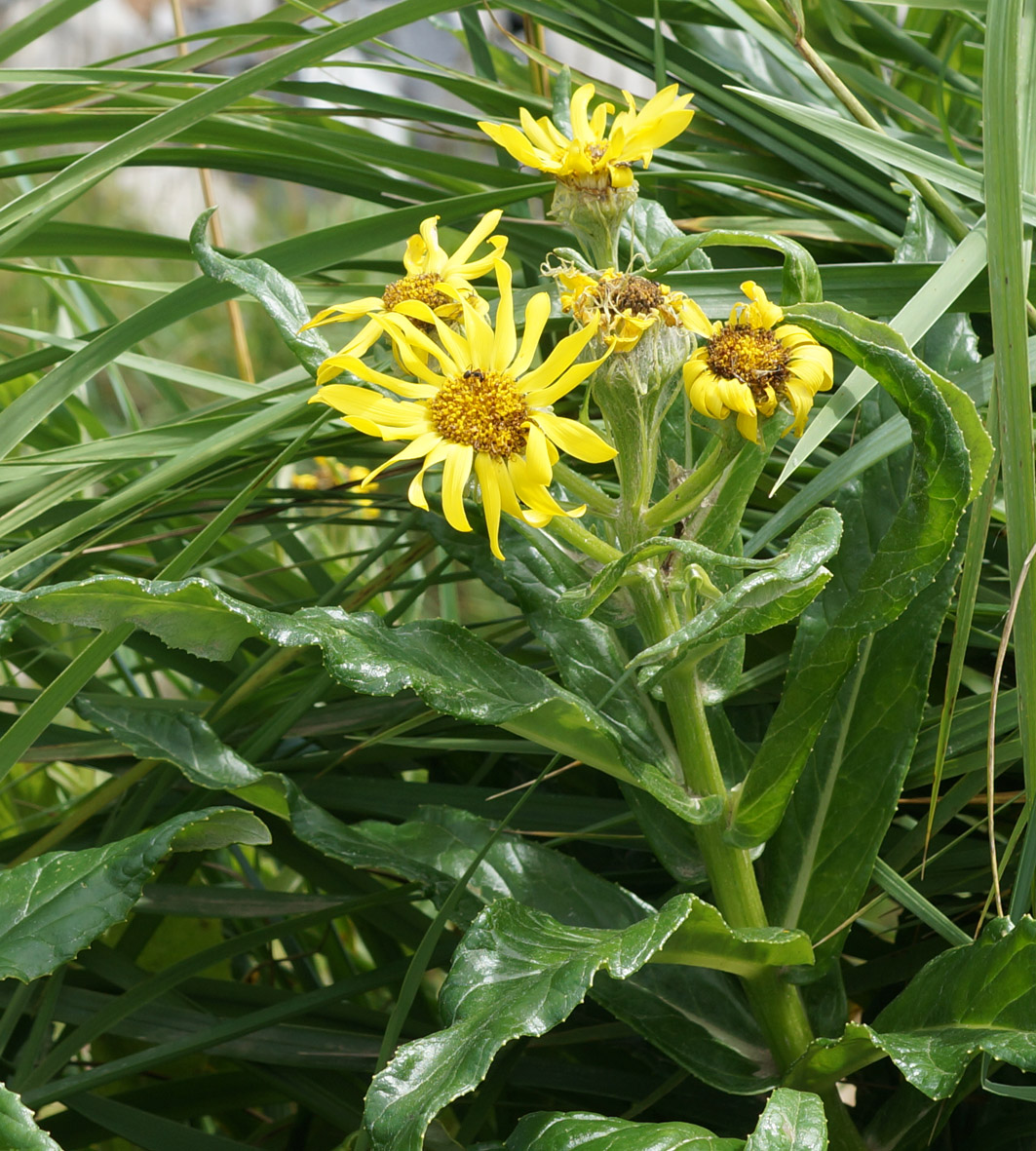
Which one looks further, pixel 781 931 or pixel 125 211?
pixel 125 211

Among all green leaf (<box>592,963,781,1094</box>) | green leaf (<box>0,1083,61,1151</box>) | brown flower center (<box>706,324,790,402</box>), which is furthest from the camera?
green leaf (<box>592,963,781,1094</box>)

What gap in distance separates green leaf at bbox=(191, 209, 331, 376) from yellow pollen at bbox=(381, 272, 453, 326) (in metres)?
0.06

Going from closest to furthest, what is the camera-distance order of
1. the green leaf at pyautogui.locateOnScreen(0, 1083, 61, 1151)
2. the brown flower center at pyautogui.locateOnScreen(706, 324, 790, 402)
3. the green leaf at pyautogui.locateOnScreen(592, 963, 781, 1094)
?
the green leaf at pyautogui.locateOnScreen(0, 1083, 61, 1151) → the brown flower center at pyautogui.locateOnScreen(706, 324, 790, 402) → the green leaf at pyautogui.locateOnScreen(592, 963, 781, 1094)

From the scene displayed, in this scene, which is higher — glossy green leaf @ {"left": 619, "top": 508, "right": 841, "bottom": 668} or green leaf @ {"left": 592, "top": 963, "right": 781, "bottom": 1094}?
glossy green leaf @ {"left": 619, "top": 508, "right": 841, "bottom": 668}

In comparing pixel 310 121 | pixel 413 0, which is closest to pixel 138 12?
pixel 310 121

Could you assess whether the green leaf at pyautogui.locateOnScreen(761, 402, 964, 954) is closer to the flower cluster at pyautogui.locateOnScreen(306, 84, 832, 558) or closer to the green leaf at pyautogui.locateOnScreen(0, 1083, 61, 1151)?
the flower cluster at pyautogui.locateOnScreen(306, 84, 832, 558)

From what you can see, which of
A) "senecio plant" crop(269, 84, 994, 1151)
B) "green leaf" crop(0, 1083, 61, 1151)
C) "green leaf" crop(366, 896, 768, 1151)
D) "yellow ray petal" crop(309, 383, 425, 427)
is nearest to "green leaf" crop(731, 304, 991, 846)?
"senecio plant" crop(269, 84, 994, 1151)

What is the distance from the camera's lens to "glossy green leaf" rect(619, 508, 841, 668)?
1.67 feet

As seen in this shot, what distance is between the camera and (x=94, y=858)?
1.96 ft

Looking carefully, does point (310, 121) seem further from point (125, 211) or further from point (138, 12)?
point (138, 12)

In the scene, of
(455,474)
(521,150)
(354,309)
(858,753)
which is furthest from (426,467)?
(858,753)

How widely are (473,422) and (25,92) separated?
0.71 metres

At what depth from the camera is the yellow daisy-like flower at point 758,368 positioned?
1.84ft

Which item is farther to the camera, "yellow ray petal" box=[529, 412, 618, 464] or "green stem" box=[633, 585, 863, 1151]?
"green stem" box=[633, 585, 863, 1151]
